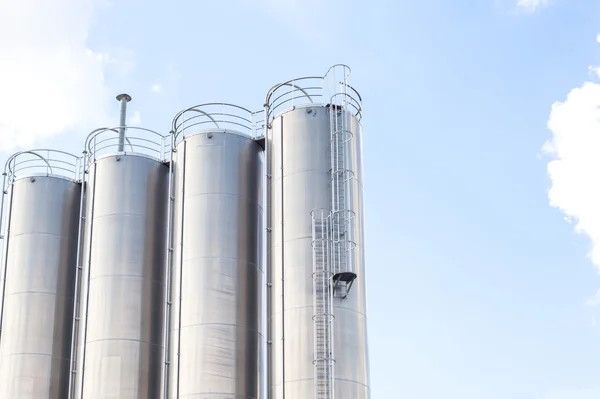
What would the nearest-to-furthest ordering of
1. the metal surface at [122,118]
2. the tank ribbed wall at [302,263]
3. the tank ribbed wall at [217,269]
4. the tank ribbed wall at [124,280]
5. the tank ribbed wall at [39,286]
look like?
the tank ribbed wall at [302,263], the tank ribbed wall at [217,269], the tank ribbed wall at [124,280], the tank ribbed wall at [39,286], the metal surface at [122,118]

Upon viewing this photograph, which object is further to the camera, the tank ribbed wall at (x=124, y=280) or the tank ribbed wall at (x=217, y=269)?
the tank ribbed wall at (x=124, y=280)

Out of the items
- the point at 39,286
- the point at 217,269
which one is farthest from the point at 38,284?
the point at 217,269

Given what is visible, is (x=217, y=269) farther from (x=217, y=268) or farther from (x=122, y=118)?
(x=122, y=118)

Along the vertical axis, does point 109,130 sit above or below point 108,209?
above

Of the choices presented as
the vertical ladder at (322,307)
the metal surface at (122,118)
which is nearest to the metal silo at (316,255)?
the vertical ladder at (322,307)

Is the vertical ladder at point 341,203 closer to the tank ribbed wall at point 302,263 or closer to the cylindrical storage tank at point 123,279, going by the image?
the tank ribbed wall at point 302,263

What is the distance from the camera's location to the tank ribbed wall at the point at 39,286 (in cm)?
3647

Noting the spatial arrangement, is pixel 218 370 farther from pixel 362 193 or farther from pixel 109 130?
pixel 109 130

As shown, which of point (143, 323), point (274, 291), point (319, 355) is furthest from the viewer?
point (143, 323)

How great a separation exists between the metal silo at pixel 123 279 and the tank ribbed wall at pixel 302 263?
17.4 ft

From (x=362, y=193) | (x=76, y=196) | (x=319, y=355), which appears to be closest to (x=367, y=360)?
(x=319, y=355)

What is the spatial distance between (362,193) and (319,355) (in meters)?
6.75

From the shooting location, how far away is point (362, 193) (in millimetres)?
33875

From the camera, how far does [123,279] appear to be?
34.8 m
